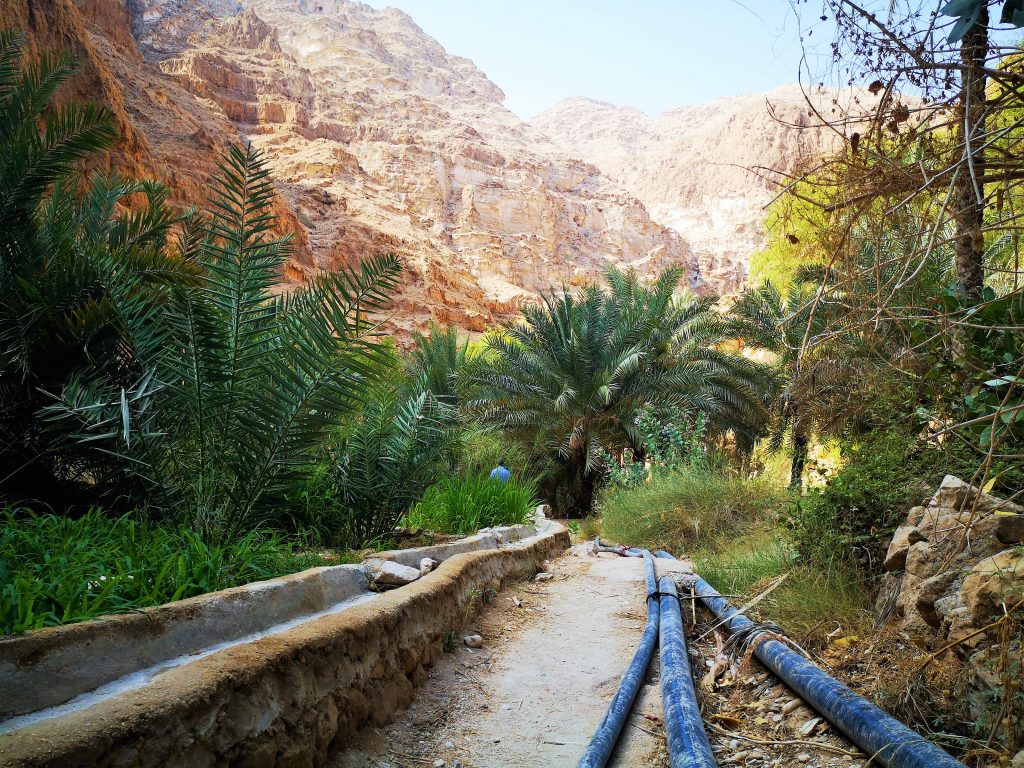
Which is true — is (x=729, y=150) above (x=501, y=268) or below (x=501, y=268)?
above

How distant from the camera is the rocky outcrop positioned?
7.13ft

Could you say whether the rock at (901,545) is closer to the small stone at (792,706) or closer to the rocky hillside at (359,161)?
the small stone at (792,706)

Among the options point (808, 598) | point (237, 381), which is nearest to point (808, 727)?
point (808, 598)

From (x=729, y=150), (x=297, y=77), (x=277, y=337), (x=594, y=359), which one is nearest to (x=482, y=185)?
(x=297, y=77)

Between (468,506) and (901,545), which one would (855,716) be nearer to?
(901,545)

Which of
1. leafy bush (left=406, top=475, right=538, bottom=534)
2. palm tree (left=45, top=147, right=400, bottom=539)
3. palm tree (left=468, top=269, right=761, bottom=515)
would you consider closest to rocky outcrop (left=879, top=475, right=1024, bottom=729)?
palm tree (left=45, top=147, right=400, bottom=539)

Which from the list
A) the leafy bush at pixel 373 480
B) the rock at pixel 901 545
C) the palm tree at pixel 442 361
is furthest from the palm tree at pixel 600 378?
the rock at pixel 901 545

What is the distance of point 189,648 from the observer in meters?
2.22

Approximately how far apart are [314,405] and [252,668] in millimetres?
1734

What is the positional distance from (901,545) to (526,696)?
1872mm

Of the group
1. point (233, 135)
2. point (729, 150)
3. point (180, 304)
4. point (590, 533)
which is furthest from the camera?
point (729, 150)

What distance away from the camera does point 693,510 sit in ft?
28.2

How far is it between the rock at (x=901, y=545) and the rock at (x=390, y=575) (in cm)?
238

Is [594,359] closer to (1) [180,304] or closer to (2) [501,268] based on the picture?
(1) [180,304]
